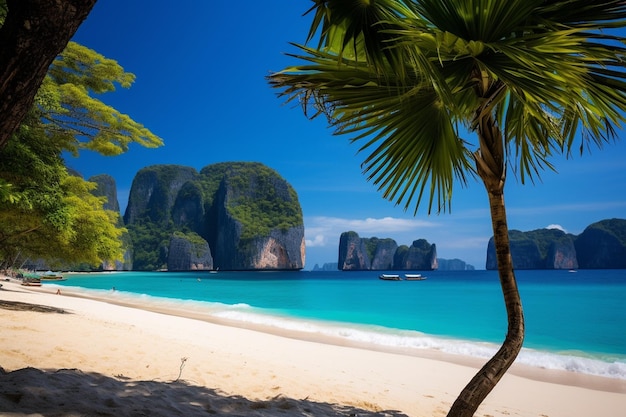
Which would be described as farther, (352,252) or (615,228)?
(352,252)

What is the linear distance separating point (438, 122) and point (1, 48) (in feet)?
6.93

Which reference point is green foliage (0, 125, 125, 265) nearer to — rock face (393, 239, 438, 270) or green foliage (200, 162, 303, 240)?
green foliage (200, 162, 303, 240)

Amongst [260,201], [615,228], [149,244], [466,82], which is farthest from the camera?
[615,228]

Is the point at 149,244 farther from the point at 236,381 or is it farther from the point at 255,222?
the point at 236,381

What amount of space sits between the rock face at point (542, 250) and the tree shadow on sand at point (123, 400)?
450 ft

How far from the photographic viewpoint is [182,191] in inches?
4938

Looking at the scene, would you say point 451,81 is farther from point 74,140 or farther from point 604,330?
point 604,330

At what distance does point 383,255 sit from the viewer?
15375 centimetres

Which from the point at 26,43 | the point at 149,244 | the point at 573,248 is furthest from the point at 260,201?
the point at 26,43

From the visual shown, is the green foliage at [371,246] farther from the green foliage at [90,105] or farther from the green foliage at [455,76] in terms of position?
the green foliage at [455,76]

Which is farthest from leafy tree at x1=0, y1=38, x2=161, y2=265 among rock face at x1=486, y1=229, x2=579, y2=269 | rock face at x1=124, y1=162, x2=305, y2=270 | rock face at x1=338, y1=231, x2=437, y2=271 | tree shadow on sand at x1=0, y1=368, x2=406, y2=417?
rock face at x1=338, y1=231, x2=437, y2=271

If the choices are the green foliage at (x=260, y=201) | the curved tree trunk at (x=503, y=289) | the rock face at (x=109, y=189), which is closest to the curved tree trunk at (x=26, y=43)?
the curved tree trunk at (x=503, y=289)

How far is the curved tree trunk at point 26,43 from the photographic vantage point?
4.90ft

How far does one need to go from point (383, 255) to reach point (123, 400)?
154 metres
